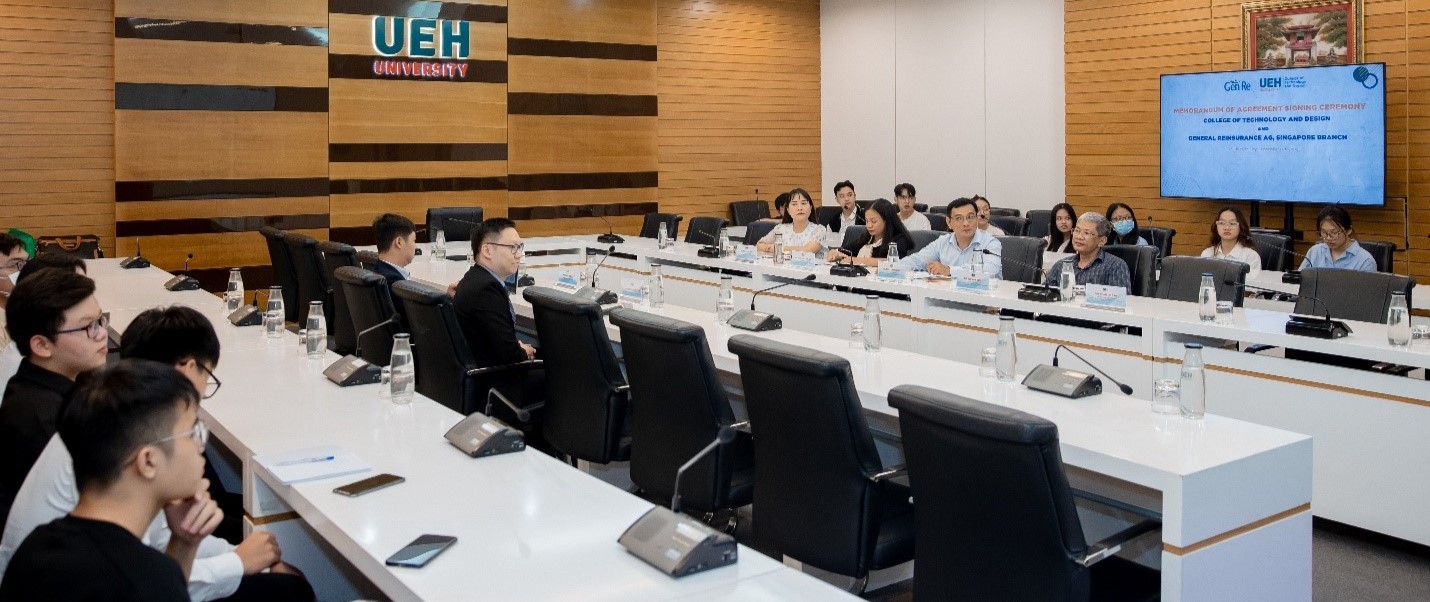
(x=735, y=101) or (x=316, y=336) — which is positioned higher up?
(x=735, y=101)

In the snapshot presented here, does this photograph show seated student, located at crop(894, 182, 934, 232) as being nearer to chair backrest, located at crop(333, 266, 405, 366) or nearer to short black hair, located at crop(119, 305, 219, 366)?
chair backrest, located at crop(333, 266, 405, 366)

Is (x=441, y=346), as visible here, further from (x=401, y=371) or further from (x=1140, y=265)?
(x=1140, y=265)

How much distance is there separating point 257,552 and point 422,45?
878 cm

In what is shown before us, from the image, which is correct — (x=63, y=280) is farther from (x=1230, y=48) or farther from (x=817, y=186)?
(x=817, y=186)

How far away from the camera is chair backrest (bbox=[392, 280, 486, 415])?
4719mm

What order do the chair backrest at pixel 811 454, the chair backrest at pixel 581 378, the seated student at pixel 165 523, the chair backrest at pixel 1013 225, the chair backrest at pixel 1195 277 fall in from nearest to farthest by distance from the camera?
the seated student at pixel 165 523
the chair backrest at pixel 811 454
the chair backrest at pixel 581 378
the chair backrest at pixel 1195 277
the chair backrest at pixel 1013 225

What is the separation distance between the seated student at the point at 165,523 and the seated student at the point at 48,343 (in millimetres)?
98

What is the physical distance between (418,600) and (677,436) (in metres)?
1.70

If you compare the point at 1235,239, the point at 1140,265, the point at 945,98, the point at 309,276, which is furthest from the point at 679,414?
the point at 945,98

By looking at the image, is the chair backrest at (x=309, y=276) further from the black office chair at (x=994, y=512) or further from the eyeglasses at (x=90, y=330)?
the black office chair at (x=994, y=512)

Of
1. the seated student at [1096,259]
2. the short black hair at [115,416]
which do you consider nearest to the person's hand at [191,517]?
the short black hair at [115,416]

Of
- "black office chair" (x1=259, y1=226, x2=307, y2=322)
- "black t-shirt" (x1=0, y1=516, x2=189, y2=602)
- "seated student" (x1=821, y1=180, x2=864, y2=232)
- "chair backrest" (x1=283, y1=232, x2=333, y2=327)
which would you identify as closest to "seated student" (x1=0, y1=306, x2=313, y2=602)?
"black t-shirt" (x1=0, y1=516, x2=189, y2=602)

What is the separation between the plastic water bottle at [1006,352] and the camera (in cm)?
375

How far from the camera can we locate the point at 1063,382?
11.9 ft
